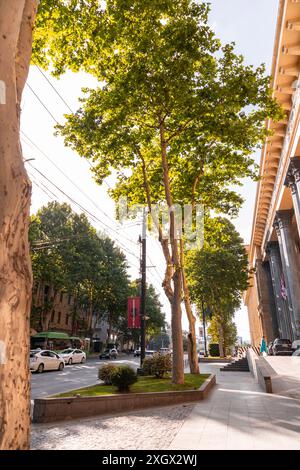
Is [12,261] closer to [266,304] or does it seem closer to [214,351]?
[266,304]

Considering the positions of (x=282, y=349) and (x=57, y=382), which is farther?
(x=282, y=349)

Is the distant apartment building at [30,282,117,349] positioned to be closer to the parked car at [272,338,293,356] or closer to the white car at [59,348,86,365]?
the white car at [59,348,86,365]

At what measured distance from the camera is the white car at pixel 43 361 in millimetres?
21408

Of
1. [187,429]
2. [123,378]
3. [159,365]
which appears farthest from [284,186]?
[187,429]

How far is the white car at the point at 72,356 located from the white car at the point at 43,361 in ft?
20.6

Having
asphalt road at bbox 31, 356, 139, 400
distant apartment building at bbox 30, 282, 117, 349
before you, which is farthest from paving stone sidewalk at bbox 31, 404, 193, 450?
distant apartment building at bbox 30, 282, 117, 349

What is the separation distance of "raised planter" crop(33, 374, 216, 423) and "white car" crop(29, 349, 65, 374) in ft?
46.0

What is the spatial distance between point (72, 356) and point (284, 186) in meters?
24.3

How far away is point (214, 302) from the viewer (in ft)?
124

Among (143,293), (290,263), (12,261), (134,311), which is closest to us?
(12,261)

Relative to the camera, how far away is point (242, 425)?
23.1 feet

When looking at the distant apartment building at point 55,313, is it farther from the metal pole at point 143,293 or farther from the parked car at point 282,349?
the parked car at point 282,349
